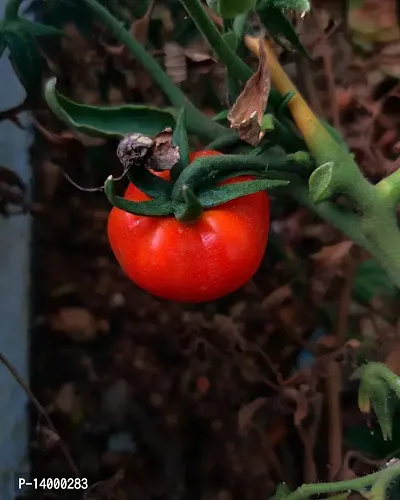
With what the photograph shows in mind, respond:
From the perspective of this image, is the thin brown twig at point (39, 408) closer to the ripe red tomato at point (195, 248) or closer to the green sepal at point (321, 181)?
the ripe red tomato at point (195, 248)

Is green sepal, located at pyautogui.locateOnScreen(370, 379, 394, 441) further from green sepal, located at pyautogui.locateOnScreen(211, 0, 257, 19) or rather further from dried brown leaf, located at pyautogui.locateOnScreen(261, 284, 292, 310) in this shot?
green sepal, located at pyautogui.locateOnScreen(211, 0, 257, 19)

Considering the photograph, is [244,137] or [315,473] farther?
[315,473]

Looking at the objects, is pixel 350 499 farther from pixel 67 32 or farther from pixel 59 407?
pixel 67 32

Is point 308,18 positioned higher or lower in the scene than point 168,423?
higher

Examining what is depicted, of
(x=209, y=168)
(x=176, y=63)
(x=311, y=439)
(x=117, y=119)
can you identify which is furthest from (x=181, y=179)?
(x=311, y=439)

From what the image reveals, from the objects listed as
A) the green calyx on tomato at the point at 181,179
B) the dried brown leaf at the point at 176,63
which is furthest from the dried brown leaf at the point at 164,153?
the dried brown leaf at the point at 176,63

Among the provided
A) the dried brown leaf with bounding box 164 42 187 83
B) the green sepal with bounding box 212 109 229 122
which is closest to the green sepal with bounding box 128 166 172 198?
the green sepal with bounding box 212 109 229 122

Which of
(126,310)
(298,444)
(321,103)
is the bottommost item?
(298,444)

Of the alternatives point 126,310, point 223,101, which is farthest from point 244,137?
point 126,310
